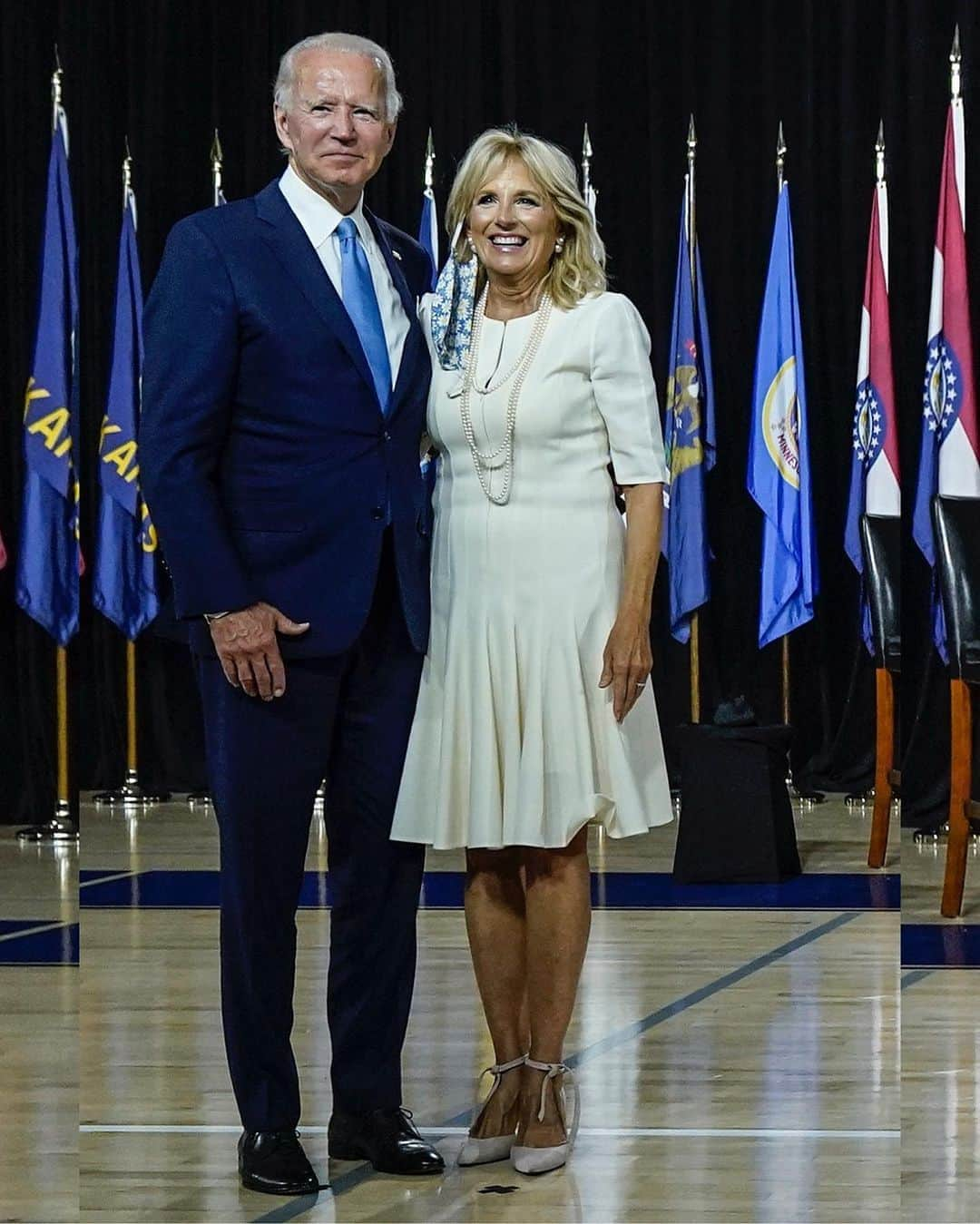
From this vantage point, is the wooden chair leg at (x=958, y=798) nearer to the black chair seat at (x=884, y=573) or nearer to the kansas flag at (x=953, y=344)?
the black chair seat at (x=884, y=573)

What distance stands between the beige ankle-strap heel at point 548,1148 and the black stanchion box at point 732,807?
270 centimetres

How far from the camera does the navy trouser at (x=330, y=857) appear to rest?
2.47 meters

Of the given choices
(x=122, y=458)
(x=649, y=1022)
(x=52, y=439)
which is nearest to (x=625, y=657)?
(x=649, y=1022)

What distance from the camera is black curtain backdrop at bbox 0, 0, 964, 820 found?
7215mm

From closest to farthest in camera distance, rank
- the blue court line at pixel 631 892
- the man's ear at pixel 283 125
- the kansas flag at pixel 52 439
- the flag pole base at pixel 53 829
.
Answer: the man's ear at pixel 283 125, the blue court line at pixel 631 892, the kansas flag at pixel 52 439, the flag pole base at pixel 53 829

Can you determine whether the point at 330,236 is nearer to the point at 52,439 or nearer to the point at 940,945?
the point at 940,945

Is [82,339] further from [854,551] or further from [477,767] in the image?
[477,767]

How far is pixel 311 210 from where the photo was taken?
8.15 ft

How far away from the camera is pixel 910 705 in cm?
702

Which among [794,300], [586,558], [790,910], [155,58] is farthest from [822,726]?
[586,558]

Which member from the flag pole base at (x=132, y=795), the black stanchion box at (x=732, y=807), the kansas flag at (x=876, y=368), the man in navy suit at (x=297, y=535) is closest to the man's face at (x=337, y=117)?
the man in navy suit at (x=297, y=535)

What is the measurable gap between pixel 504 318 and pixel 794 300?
15.2ft

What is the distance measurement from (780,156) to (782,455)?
44.7 inches

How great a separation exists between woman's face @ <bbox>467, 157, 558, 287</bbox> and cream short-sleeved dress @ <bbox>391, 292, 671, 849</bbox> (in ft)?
0.31
